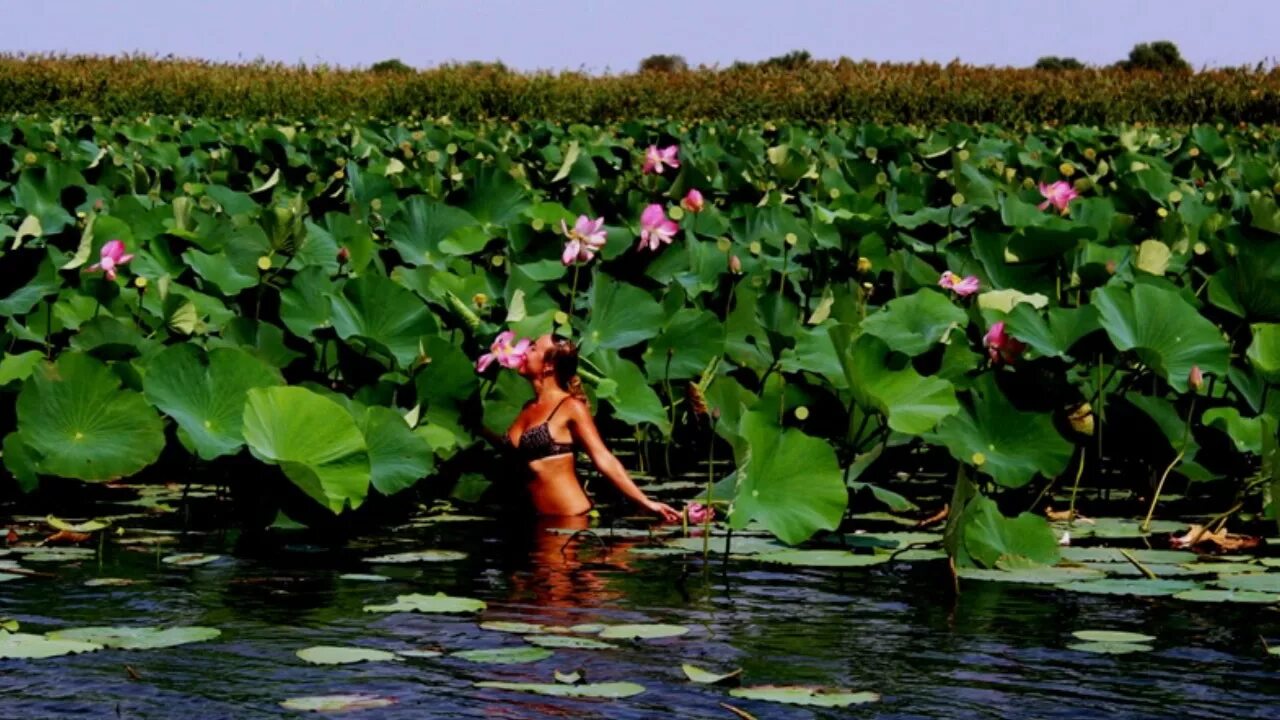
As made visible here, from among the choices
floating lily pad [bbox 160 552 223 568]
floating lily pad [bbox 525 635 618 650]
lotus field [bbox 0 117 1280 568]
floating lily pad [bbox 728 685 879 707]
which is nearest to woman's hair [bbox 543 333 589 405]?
lotus field [bbox 0 117 1280 568]

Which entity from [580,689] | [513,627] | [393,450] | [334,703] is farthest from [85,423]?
[580,689]

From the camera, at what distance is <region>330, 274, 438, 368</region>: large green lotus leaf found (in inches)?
253

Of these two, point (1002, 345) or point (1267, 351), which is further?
point (1267, 351)

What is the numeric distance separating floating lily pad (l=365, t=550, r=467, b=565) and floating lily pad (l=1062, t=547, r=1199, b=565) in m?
1.76

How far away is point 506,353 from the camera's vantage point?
6289mm

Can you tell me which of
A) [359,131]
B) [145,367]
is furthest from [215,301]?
[359,131]

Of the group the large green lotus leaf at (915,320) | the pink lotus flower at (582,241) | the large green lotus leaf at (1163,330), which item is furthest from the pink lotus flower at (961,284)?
the pink lotus flower at (582,241)

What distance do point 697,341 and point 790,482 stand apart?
1995mm

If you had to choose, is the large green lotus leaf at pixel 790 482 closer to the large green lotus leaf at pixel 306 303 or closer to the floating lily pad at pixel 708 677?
the floating lily pad at pixel 708 677

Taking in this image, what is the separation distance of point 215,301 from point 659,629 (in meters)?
3.23

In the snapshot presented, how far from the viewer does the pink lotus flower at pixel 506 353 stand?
20.6 ft

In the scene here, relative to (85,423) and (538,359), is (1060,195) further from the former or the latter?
(85,423)

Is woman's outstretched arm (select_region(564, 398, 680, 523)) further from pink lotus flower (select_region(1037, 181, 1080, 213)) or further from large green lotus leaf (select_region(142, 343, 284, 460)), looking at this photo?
pink lotus flower (select_region(1037, 181, 1080, 213))

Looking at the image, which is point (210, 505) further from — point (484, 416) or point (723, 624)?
point (723, 624)
